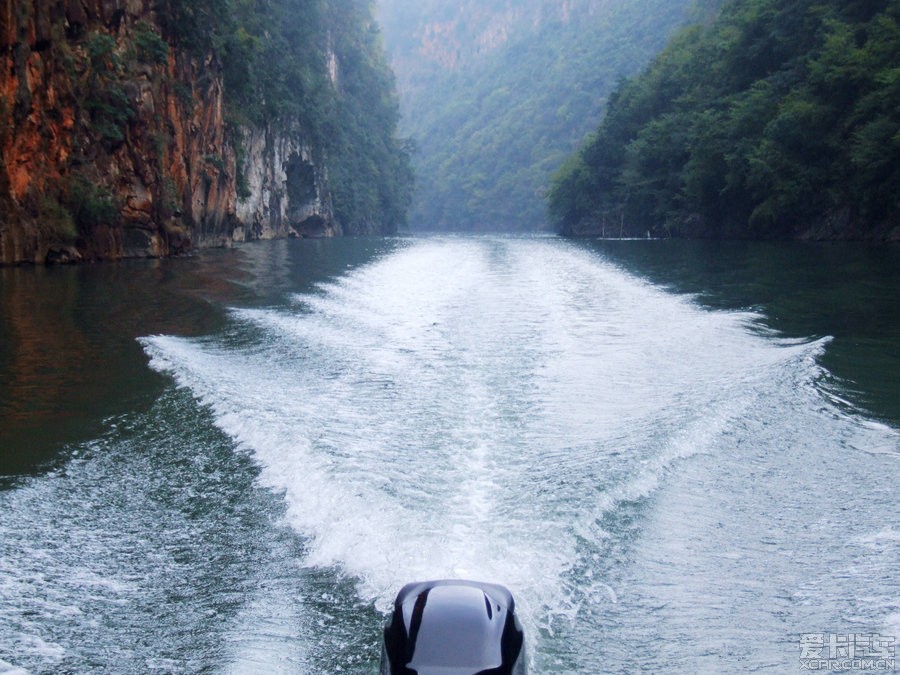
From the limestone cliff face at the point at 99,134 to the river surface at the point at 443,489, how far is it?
43.5ft

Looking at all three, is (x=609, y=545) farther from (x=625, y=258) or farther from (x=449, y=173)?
(x=449, y=173)

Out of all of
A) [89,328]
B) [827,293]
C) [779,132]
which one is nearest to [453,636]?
[89,328]

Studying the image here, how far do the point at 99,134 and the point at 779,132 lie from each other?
28.7 metres

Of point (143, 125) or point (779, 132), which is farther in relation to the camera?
point (779, 132)

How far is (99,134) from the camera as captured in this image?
90.1ft

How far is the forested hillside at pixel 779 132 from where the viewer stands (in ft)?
107

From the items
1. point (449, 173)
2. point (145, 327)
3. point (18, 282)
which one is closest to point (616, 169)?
point (18, 282)

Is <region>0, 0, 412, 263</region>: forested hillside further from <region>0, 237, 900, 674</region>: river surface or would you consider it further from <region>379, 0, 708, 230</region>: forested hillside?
<region>379, 0, 708, 230</region>: forested hillside

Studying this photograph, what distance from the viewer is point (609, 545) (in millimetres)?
4980

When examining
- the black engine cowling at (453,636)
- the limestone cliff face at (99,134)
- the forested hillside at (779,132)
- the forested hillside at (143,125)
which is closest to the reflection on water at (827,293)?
the forested hillside at (779,132)

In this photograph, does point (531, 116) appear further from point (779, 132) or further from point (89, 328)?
point (89, 328)

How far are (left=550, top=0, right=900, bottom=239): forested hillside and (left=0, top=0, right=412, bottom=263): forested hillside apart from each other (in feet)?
85.9

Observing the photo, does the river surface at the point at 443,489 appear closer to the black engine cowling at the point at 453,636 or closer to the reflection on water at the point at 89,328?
the reflection on water at the point at 89,328

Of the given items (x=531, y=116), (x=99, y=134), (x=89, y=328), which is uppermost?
(x=531, y=116)
